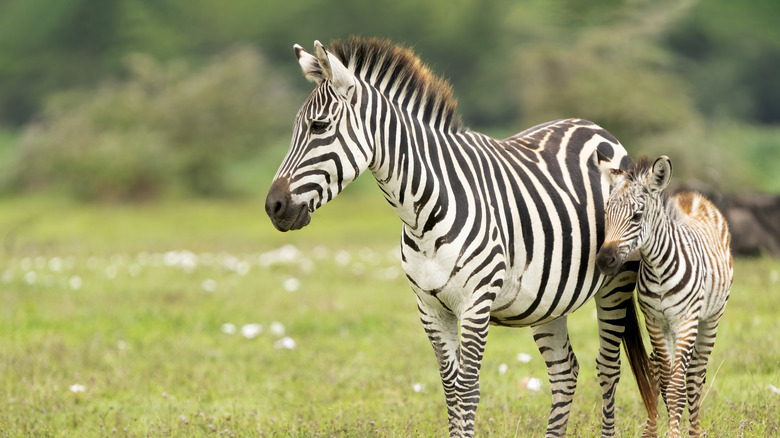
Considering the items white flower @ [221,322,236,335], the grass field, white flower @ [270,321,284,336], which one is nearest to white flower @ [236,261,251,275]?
the grass field

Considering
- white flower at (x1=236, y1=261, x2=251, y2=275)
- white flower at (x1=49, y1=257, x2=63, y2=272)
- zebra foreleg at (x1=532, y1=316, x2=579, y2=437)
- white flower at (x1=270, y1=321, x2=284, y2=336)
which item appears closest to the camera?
zebra foreleg at (x1=532, y1=316, x2=579, y2=437)

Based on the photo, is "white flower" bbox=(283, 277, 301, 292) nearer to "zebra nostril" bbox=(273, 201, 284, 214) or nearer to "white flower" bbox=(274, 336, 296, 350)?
"white flower" bbox=(274, 336, 296, 350)

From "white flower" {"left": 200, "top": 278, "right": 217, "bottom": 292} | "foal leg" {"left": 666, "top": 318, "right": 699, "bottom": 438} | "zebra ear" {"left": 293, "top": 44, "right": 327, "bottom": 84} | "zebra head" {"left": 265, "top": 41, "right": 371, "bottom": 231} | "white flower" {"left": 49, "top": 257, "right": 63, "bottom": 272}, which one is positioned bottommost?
"foal leg" {"left": 666, "top": 318, "right": 699, "bottom": 438}

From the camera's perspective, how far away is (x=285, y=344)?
28.2 ft

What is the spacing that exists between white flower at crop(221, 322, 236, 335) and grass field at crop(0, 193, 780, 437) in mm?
34

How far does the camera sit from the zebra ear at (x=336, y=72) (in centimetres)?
441

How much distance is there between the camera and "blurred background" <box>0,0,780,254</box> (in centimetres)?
2903

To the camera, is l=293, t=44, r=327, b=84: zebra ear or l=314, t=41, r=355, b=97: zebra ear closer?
l=314, t=41, r=355, b=97: zebra ear

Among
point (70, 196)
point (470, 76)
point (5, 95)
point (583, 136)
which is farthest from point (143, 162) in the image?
point (583, 136)

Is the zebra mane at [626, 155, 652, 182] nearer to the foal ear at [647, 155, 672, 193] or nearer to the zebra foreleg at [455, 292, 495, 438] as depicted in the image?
the foal ear at [647, 155, 672, 193]

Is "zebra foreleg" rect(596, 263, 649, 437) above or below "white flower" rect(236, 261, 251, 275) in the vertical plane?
below

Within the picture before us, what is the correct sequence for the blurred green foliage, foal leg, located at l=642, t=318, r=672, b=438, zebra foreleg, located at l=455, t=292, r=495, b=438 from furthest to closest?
the blurred green foliage, foal leg, located at l=642, t=318, r=672, b=438, zebra foreleg, located at l=455, t=292, r=495, b=438

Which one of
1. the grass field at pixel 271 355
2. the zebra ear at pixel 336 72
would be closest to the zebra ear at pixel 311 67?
the zebra ear at pixel 336 72

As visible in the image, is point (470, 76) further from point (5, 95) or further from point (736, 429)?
point (736, 429)
